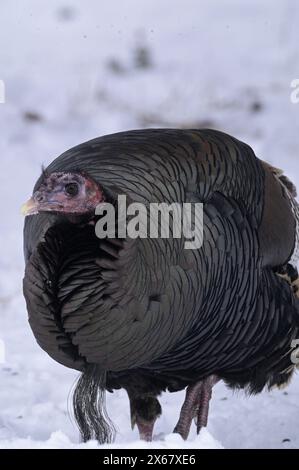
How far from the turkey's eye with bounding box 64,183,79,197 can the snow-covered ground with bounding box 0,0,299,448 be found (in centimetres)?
206

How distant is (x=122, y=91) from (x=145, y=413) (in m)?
5.05

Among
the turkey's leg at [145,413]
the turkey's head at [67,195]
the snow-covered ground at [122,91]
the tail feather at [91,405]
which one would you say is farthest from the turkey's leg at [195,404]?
the turkey's head at [67,195]

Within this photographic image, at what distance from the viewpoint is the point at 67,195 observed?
338 centimetres

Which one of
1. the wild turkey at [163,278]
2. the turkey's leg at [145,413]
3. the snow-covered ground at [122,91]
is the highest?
the snow-covered ground at [122,91]

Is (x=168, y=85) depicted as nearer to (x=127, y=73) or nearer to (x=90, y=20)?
(x=127, y=73)

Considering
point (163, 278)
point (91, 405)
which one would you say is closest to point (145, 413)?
point (91, 405)

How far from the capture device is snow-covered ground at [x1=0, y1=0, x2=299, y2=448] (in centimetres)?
554

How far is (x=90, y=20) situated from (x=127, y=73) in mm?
1300

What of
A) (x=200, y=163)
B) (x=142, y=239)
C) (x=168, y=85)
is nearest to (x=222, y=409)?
(x=200, y=163)

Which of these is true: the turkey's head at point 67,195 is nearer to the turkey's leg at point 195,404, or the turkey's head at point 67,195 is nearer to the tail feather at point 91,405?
the tail feather at point 91,405

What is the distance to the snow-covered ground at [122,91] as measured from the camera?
554cm

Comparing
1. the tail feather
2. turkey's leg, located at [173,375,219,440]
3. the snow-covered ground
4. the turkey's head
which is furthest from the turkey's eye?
the snow-covered ground

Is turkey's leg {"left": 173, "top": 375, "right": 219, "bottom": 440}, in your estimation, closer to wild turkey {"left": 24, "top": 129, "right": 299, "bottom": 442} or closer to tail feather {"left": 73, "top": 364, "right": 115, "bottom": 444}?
wild turkey {"left": 24, "top": 129, "right": 299, "bottom": 442}

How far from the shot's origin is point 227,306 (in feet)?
13.6
